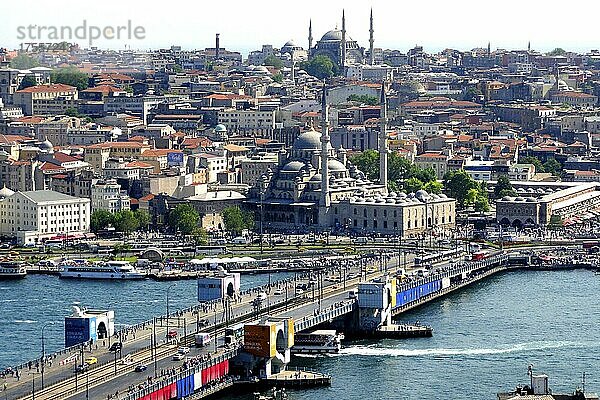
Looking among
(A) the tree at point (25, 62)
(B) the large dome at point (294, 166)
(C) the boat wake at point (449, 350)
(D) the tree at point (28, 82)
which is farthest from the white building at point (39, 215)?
(A) the tree at point (25, 62)

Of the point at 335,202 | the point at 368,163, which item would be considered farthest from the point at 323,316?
the point at 368,163

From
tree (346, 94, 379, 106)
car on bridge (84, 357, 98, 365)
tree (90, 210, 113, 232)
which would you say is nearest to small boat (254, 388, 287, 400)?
car on bridge (84, 357, 98, 365)

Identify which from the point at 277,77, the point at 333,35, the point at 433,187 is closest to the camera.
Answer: the point at 433,187

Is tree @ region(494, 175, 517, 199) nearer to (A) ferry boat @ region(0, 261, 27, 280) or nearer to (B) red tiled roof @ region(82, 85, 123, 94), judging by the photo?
(A) ferry boat @ region(0, 261, 27, 280)

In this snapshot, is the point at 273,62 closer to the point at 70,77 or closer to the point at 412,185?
the point at 70,77

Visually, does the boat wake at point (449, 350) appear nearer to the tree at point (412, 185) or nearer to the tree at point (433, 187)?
the tree at point (433, 187)
